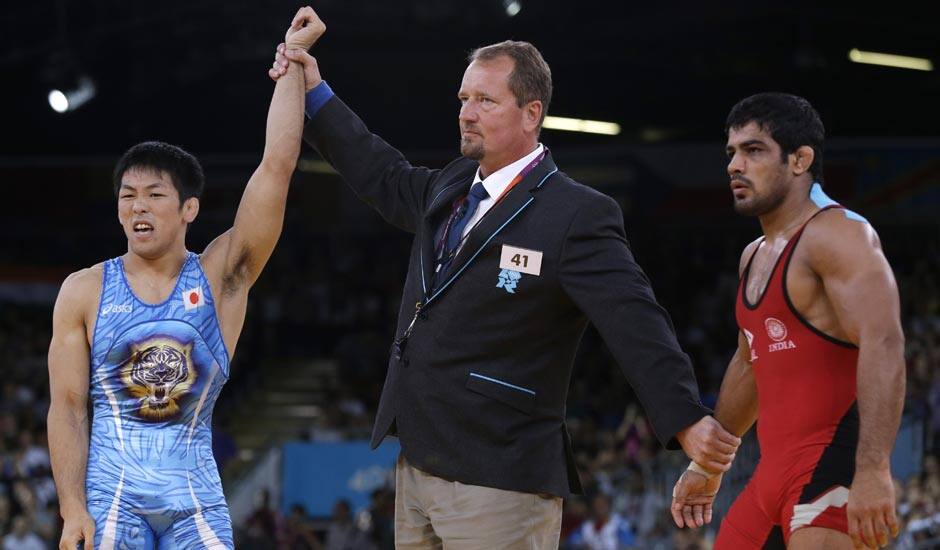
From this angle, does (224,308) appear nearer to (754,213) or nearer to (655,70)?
(754,213)

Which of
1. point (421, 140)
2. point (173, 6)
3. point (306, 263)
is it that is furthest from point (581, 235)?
point (306, 263)

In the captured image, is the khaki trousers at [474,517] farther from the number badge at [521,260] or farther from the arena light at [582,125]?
the arena light at [582,125]

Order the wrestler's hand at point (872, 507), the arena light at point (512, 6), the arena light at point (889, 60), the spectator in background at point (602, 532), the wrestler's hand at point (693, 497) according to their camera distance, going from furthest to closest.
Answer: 1. the arena light at point (889, 60)
2. the arena light at point (512, 6)
3. the spectator in background at point (602, 532)
4. the wrestler's hand at point (693, 497)
5. the wrestler's hand at point (872, 507)

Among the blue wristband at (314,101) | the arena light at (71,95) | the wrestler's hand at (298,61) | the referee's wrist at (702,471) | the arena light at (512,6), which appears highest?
the arena light at (512,6)

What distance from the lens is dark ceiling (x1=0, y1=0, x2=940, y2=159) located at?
53.0ft

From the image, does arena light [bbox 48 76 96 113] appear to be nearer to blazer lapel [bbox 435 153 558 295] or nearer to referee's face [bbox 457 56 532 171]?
referee's face [bbox 457 56 532 171]

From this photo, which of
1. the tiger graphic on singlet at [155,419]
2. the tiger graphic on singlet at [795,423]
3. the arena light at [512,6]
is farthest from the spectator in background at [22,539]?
the tiger graphic on singlet at [795,423]

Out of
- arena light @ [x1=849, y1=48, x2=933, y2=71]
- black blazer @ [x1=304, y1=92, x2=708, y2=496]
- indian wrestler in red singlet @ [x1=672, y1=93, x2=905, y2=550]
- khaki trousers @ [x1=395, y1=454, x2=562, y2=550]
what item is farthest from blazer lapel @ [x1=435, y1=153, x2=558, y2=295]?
arena light @ [x1=849, y1=48, x2=933, y2=71]

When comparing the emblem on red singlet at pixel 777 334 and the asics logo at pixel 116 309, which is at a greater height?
the asics logo at pixel 116 309

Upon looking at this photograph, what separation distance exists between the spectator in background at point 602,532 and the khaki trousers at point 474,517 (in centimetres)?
864

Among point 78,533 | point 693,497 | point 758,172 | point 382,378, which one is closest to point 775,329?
point 758,172

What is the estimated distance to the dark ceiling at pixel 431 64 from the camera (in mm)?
16156

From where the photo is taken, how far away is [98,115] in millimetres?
20109

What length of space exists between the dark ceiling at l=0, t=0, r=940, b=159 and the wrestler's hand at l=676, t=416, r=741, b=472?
11.8 meters
